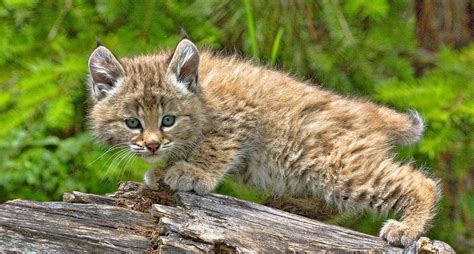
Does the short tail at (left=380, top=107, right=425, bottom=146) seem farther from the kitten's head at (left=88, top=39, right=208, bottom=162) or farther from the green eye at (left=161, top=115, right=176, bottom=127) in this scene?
the green eye at (left=161, top=115, right=176, bottom=127)

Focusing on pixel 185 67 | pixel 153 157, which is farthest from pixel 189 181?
pixel 185 67

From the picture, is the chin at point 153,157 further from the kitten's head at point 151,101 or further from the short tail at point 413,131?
the short tail at point 413,131

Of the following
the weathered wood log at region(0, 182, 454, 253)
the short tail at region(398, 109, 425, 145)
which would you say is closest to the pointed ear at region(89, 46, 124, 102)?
the weathered wood log at region(0, 182, 454, 253)

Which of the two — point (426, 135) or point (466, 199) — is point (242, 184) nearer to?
point (426, 135)

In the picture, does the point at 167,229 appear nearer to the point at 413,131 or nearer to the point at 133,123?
the point at 133,123

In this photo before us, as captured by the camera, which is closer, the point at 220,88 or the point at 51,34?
the point at 220,88

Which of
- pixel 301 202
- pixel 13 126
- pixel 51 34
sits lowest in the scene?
pixel 301 202

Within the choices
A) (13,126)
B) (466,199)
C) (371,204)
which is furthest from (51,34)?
(466,199)
